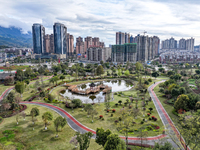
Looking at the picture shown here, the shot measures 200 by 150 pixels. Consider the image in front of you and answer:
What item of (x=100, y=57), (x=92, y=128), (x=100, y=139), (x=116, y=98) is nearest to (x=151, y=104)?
(x=116, y=98)

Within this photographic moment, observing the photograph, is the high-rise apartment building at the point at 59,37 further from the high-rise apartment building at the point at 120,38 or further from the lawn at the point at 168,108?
the lawn at the point at 168,108

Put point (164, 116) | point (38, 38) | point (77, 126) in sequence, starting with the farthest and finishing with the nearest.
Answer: point (38, 38), point (164, 116), point (77, 126)

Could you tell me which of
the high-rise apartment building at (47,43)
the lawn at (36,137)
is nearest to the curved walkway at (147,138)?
the lawn at (36,137)

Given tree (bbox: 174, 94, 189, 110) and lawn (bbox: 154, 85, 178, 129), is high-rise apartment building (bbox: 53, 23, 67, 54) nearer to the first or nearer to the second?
lawn (bbox: 154, 85, 178, 129)

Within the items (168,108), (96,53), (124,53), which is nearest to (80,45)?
(96,53)

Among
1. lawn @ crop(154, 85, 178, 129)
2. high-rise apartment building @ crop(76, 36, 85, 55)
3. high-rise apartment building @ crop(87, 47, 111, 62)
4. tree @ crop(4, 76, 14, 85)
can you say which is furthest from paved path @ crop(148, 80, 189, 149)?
high-rise apartment building @ crop(76, 36, 85, 55)

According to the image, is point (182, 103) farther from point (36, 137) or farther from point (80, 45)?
point (80, 45)

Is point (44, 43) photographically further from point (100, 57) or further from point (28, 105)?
point (28, 105)
